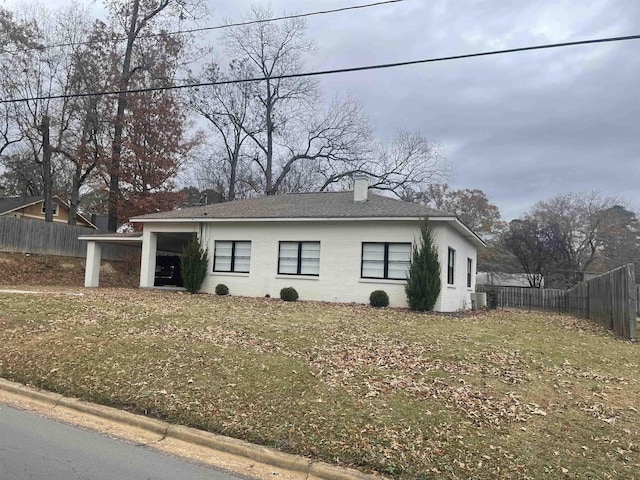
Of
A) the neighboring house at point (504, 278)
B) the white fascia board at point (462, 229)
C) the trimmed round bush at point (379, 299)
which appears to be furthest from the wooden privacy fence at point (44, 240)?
the neighboring house at point (504, 278)

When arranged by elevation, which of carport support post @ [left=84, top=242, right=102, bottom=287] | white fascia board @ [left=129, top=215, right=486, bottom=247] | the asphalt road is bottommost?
the asphalt road

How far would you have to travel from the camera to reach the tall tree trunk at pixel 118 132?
2992 centimetres

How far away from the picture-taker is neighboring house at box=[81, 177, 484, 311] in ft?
57.9

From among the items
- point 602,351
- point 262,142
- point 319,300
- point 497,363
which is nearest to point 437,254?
point 319,300

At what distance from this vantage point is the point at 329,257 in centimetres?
1862

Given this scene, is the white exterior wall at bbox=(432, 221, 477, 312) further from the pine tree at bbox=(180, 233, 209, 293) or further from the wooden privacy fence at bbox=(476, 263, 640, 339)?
the pine tree at bbox=(180, 233, 209, 293)

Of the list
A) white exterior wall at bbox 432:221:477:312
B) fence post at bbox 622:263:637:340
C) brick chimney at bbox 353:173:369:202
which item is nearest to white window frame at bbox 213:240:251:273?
brick chimney at bbox 353:173:369:202

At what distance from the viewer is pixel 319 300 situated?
1859cm

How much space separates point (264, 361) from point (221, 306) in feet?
24.5

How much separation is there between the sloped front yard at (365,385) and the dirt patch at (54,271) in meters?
13.6

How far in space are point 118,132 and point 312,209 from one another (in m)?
16.9

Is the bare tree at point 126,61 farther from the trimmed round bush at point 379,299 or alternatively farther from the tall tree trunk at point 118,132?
the trimmed round bush at point 379,299

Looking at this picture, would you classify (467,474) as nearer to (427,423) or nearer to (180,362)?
(427,423)

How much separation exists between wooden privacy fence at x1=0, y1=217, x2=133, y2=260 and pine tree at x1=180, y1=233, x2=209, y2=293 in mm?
10304
